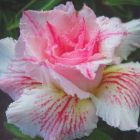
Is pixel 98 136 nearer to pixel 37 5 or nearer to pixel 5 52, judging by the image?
pixel 5 52

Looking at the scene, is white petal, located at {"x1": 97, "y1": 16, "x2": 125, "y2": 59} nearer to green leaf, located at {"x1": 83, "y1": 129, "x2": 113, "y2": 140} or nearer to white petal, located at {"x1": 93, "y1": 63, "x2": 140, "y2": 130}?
white petal, located at {"x1": 93, "y1": 63, "x2": 140, "y2": 130}

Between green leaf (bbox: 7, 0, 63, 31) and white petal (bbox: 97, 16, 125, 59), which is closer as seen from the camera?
white petal (bbox: 97, 16, 125, 59)

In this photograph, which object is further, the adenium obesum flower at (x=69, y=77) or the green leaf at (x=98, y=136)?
the green leaf at (x=98, y=136)

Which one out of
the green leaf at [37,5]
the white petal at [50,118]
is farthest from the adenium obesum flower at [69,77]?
the green leaf at [37,5]

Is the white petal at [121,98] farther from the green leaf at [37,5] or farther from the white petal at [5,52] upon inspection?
the green leaf at [37,5]

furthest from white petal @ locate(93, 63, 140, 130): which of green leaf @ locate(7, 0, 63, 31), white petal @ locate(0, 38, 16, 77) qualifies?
green leaf @ locate(7, 0, 63, 31)

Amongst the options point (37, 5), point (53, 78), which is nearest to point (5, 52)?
point (53, 78)

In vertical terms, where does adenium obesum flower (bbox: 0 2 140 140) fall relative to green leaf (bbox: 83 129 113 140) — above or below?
above
